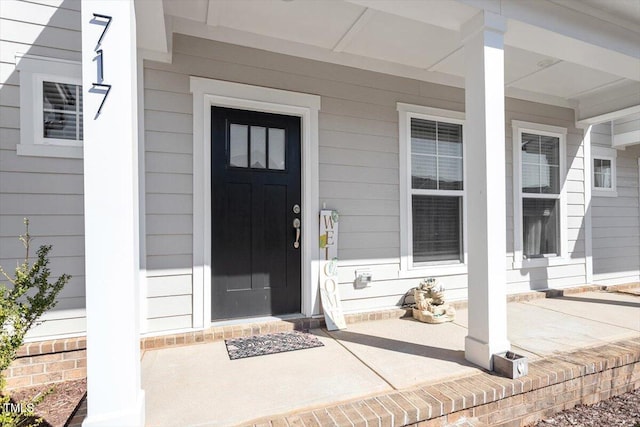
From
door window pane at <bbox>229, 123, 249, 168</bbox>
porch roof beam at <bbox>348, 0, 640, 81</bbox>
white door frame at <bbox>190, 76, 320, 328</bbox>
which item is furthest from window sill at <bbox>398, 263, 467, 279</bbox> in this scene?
porch roof beam at <bbox>348, 0, 640, 81</bbox>

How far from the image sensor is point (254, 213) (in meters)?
3.04

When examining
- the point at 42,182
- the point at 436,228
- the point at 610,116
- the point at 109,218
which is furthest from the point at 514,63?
the point at 42,182

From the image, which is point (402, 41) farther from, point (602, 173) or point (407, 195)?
point (602, 173)

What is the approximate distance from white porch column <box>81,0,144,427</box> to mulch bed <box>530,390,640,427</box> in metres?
2.45

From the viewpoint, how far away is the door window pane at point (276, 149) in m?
3.12

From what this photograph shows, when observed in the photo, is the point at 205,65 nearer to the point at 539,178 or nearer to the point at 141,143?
the point at 141,143

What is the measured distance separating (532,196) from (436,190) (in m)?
1.63

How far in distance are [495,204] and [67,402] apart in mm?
3219

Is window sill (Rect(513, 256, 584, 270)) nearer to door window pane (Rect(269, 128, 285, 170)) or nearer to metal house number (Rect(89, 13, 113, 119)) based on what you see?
door window pane (Rect(269, 128, 285, 170))

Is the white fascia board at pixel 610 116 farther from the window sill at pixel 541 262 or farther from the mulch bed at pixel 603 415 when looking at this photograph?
the mulch bed at pixel 603 415

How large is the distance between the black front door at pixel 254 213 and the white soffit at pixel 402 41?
96 centimetres

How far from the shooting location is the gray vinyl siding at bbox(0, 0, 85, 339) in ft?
7.69

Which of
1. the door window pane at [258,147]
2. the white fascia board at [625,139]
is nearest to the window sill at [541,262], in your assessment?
the white fascia board at [625,139]

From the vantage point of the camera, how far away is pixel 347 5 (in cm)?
253
